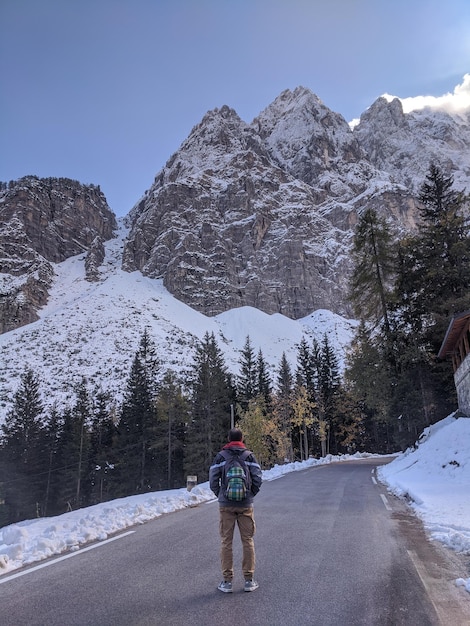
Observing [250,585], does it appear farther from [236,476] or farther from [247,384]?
[247,384]

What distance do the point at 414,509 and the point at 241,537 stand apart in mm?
6715

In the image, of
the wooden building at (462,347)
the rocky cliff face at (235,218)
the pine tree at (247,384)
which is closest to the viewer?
the wooden building at (462,347)

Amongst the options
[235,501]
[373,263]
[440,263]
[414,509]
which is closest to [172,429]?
[373,263]

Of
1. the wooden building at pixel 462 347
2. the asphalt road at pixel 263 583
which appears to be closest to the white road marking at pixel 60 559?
the asphalt road at pixel 263 583

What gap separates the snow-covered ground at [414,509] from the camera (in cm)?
632

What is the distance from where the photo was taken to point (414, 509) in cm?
934

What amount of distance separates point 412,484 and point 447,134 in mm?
223251

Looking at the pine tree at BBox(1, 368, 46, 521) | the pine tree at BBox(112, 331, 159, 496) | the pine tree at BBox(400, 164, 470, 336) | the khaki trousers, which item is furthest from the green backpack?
the pine tree at BBox(1, 368, 46, 521)

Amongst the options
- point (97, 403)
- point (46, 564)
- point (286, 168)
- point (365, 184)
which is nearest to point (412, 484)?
point (46, 564)

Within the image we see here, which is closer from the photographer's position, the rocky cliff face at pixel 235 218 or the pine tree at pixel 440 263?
the pine tree at pixel 440 263

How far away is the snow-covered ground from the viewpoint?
6316mm

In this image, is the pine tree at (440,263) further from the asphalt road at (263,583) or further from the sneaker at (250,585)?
the sneaker at (250,585)

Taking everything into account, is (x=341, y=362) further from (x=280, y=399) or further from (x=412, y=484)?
(x=412, y=484)

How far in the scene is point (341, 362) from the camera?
76.2m
